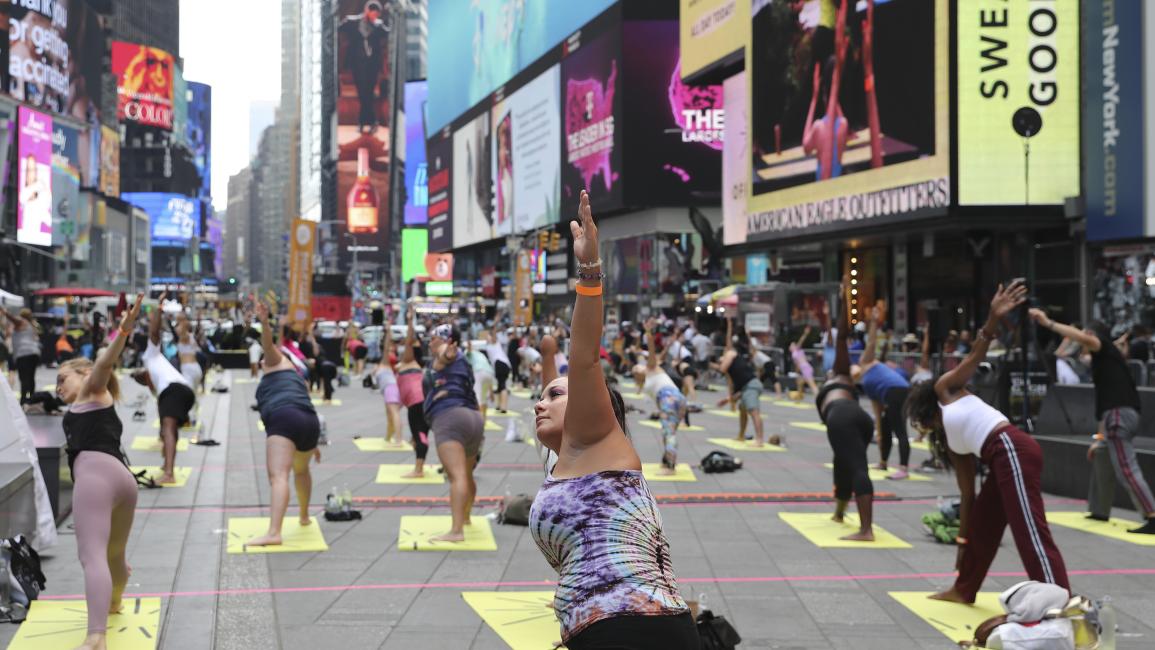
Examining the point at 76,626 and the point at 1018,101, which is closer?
the point at 76,626

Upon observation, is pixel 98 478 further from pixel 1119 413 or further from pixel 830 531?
pixel 1119 413

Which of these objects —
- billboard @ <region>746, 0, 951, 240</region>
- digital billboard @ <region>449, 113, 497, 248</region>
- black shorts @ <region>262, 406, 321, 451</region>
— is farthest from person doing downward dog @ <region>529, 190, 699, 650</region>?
digital billboard @ <region>449, 113, 497, 248</region>

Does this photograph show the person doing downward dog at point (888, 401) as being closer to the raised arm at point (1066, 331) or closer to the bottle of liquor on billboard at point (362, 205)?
the raised arm at point (1066, 331)

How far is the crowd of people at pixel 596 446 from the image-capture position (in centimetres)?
365

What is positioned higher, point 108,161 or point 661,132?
point 108,161

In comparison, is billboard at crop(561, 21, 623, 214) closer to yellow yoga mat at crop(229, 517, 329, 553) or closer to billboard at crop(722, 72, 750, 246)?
billboard at crop(722, 72, 750, 246)

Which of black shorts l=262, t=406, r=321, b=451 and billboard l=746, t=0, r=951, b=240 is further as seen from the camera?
billboard l=746, t=0, r=951, b=240

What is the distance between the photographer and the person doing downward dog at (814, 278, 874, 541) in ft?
33.2

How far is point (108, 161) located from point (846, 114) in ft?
319

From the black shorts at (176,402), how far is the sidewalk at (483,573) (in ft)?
2.74

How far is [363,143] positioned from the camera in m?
196

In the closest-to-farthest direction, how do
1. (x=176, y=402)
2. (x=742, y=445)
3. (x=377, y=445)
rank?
(x=176, y=402)
(x=377, y=445)
(x=742, y=445)

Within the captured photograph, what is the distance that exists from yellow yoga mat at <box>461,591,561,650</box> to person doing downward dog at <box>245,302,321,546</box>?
7.17 feet

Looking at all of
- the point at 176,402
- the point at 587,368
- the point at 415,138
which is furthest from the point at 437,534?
the point at 415,138
